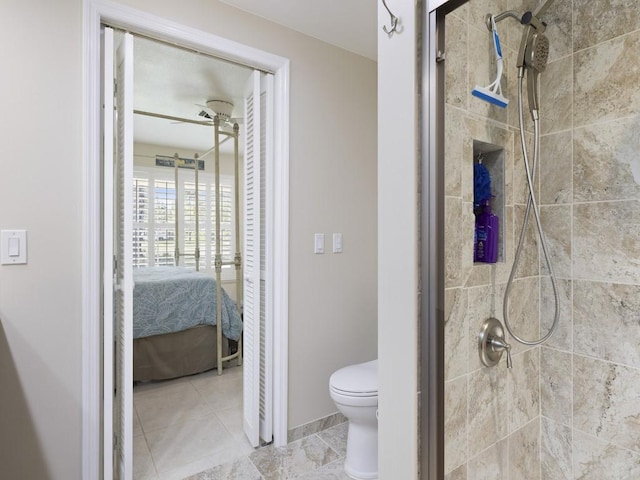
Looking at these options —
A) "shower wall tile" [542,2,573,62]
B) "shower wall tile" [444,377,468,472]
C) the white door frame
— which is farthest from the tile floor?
"shower wall tile" [542,2,573,62]

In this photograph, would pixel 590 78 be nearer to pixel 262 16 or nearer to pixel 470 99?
pixel 470 99

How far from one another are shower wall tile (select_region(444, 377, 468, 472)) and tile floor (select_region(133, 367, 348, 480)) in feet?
3.14

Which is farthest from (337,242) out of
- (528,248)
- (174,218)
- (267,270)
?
(174,218)

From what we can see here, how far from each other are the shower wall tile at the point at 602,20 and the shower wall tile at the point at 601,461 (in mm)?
1423

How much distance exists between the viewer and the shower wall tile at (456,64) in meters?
1.01

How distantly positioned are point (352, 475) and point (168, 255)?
149 inches

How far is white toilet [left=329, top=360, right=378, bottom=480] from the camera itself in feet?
5.65

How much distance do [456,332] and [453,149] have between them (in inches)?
21.2

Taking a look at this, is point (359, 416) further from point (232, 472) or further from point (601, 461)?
point (601, 461)

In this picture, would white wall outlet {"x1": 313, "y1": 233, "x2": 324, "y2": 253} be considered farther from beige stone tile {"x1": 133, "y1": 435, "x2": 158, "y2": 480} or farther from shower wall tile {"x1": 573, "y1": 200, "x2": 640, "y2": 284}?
beige stone tile {"x1": 133, "y1": 435, "x2": 158, "y2": 480}

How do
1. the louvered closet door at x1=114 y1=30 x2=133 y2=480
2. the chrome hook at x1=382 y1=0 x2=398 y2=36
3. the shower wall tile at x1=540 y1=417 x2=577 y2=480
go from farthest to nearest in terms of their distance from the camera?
the louvered closet door at x1=114 y1=30 x2=133 y2=480
the shower wall tile at x1=540 y1=417 x2=577 y2=480
the chrome hook at x1=382 y1=0 x2=398 y2=36

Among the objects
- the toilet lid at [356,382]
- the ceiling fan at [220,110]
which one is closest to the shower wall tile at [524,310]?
the toilet lid at [356,382]

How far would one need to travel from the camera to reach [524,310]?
1321mm

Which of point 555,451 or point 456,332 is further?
point 555,451
